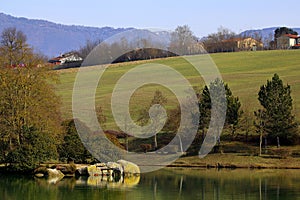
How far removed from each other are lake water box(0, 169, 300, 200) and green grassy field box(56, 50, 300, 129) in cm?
1758

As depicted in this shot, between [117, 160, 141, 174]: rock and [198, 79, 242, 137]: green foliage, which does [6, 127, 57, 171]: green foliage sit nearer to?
[117, 160, 141, 174]: rock

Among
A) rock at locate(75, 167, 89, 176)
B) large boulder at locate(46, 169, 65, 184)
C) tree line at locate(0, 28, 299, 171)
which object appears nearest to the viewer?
large boulder at locate(46, 169, 65, 184)

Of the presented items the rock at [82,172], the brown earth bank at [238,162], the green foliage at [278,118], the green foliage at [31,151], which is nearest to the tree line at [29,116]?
the green foliage at [31,151]

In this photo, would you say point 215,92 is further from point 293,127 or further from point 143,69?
point 143,69

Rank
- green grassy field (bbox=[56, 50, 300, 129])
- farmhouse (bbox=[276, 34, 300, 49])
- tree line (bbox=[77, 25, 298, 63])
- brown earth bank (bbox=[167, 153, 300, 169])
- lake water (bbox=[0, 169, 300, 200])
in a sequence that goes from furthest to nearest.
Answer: farmhouse (bbox=[276, 34, 300, 49]) → tree line (bbox=[77, 25, 298, 63]) → green grassy field (bbox=[56, 50, 300, 129]) → brown earth bank (bbox=[167, 153, 300, 169]) → lake water (bbox=[0, 169, 300, 200])

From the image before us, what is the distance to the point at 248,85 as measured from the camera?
285ft

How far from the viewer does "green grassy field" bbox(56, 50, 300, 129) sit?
74250 mm

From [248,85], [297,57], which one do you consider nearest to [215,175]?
[248,85]

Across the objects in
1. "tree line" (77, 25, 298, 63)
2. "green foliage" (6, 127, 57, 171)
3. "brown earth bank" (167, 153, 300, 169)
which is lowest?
"brown earth bank" (167, 153, 300, 169)

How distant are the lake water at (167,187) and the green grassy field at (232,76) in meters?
17.6

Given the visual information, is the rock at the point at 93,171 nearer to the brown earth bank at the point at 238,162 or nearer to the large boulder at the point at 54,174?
the large boulder at the point at 54,174

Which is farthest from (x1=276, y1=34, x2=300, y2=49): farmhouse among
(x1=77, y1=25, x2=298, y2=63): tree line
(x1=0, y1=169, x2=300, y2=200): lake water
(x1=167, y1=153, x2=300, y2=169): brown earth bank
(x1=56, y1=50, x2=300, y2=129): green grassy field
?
(x1=0, y1=169, x2=300, y2=200): lake water

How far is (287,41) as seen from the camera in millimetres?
150875

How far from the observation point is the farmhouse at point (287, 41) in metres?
147
